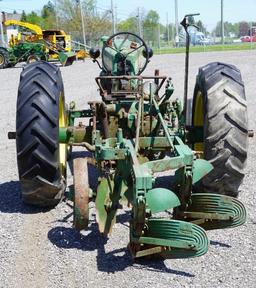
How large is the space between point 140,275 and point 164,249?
27cm

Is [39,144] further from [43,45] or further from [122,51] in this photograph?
[43,45]

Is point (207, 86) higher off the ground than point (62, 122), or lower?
higher

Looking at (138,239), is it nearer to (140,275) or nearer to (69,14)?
(140,275)

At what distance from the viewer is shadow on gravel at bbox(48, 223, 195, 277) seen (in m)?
3.95

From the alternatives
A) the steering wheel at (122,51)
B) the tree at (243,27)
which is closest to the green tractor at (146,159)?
the steering wheel at (122,51)

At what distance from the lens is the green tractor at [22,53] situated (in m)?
27.3

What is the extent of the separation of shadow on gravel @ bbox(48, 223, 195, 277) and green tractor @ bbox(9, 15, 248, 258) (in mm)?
131

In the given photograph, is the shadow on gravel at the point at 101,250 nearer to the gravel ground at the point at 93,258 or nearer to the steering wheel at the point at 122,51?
the gravel ground at the point at 93,258

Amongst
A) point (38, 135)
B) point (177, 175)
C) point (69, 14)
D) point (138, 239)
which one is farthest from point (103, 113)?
point (69, 14)

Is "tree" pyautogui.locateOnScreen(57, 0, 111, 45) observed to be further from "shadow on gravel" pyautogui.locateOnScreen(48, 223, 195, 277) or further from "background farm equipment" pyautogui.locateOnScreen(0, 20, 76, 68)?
"shadow on gravel" pyautogui.locateOnScreen(48, 223, 195, 277)

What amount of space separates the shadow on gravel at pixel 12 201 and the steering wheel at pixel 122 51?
216cm

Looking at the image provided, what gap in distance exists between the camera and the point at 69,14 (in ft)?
226

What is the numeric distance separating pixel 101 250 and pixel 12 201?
5.50 feet

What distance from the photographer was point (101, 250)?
4.29 meters
